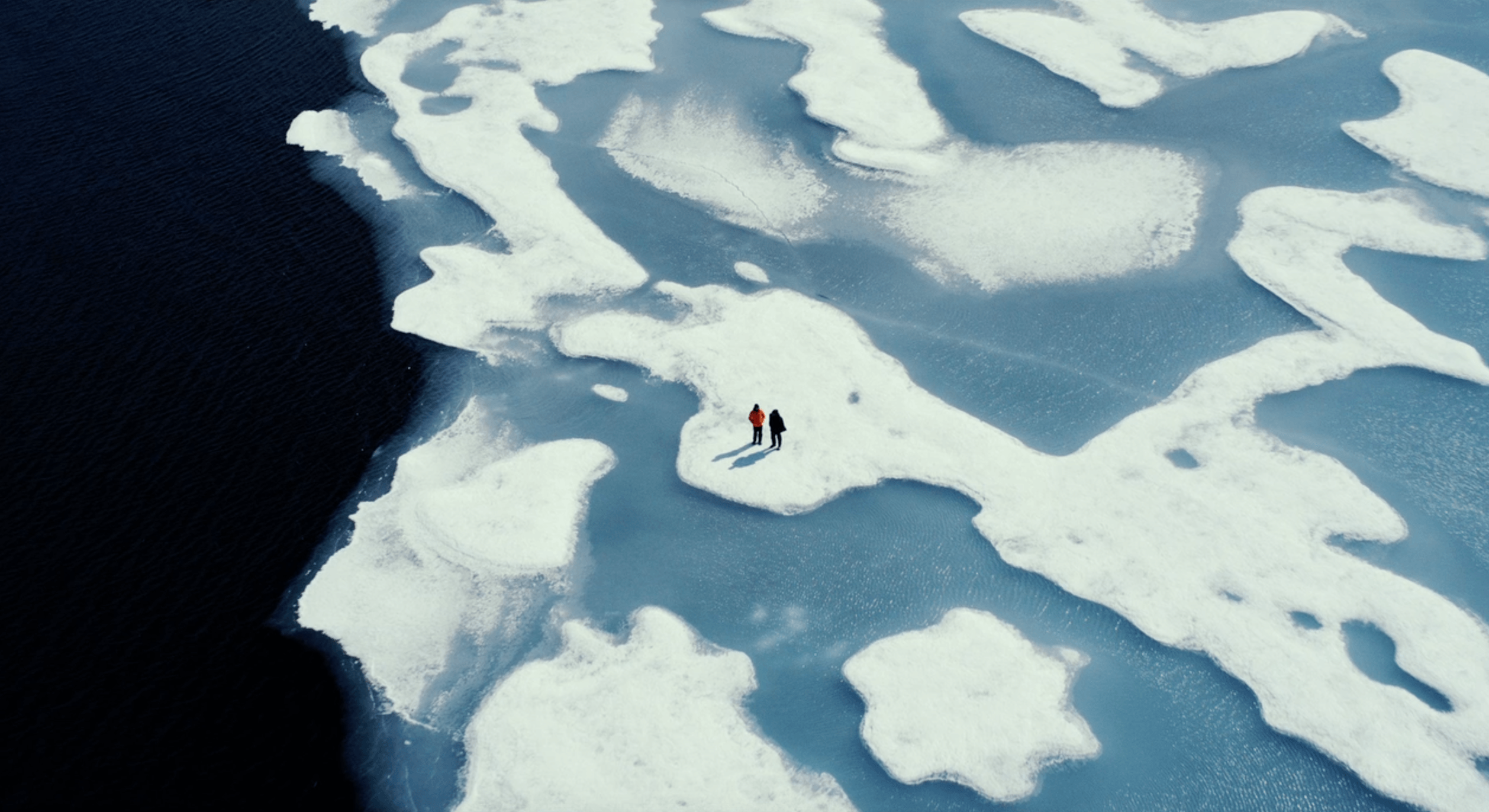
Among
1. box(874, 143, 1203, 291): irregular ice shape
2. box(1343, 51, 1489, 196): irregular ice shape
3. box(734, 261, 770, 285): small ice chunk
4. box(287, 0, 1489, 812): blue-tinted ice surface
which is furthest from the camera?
box(1343, 51, 1489, 196): irregular ice shape

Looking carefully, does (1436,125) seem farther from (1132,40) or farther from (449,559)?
(449,559)

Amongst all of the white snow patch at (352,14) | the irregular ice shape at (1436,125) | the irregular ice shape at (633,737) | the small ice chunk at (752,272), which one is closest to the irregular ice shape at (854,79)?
the small ice chunk at (752,272)

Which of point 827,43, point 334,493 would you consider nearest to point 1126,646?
point 334,493

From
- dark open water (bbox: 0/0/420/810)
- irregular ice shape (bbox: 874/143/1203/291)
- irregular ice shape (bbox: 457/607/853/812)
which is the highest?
irregular ice shape (bbox: 874/143/1203/291)

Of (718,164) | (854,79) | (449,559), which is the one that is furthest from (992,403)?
(854,79)

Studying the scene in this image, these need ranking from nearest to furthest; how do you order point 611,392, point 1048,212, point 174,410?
point 174,410 → point 611,392 → point 1048,212

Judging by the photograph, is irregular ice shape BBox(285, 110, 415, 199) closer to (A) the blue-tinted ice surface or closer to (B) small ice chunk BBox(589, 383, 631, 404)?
(A) the blue-tinted ice surface

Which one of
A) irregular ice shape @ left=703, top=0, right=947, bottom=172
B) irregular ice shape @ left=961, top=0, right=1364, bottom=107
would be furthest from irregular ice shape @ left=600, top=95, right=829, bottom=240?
irregular ice shape @ left=961, top=0, right=1364, bottom=107
